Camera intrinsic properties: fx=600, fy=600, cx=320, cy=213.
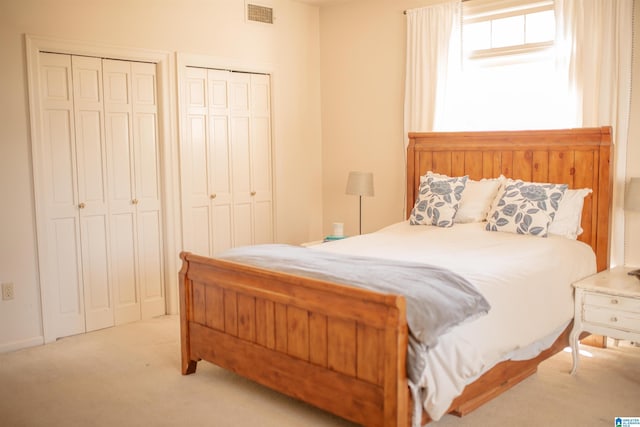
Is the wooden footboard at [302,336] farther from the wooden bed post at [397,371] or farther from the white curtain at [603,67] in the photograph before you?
the white curtain at [603,67]

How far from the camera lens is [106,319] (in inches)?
177

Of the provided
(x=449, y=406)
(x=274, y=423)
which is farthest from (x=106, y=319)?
(x=449, y=406)

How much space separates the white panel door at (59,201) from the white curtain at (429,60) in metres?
2.69

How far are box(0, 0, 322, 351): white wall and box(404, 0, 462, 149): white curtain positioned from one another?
1123 millimetres

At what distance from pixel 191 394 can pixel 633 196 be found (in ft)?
9.44

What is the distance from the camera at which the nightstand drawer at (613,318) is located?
328 cm

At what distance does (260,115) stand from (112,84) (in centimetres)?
140

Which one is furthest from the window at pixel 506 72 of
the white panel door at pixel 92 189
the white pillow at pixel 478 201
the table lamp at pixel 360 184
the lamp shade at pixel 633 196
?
the white panel door at pixel 92 189

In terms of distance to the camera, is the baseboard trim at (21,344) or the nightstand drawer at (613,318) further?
the baseboard trim at (21,344)

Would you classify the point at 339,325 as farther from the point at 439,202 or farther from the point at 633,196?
the point at 633,196

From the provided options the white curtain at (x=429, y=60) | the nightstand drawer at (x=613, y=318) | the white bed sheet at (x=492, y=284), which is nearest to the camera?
the white bed sheet at (x=492, y=284)

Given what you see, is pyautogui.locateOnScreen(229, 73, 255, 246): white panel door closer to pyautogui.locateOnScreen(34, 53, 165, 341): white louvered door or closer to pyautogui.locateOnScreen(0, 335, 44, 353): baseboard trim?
pyautogui.locateOnScreen(34, 53, 165, 341): white louvered door

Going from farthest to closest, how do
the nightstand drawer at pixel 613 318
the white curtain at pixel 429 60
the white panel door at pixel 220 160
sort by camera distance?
1. the white panel door at pixel 220 160
2. the white curtain at pixel 429 60
3. the nightstand drawer at pixel 613 318

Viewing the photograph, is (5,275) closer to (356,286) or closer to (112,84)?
(112,84)
